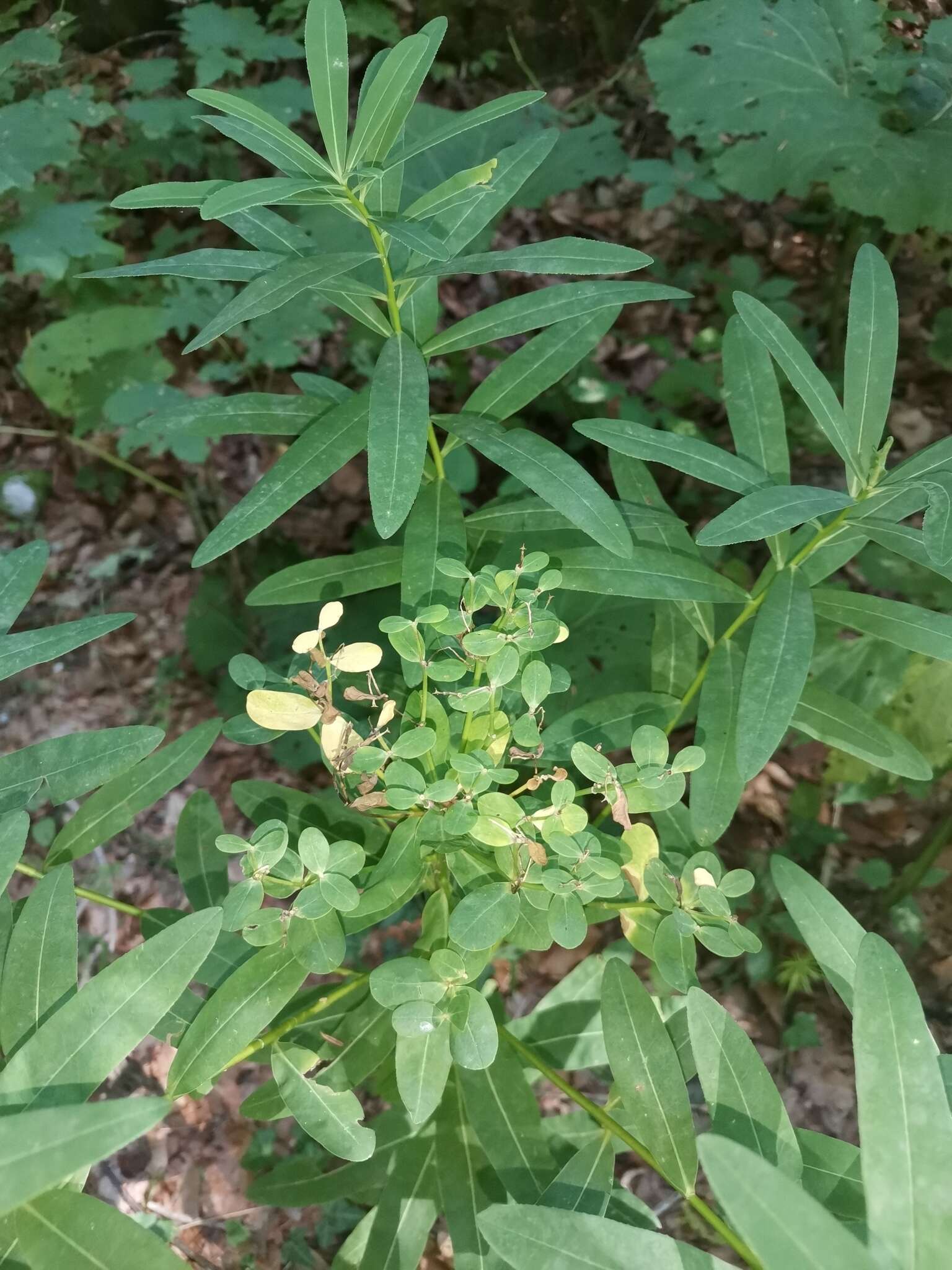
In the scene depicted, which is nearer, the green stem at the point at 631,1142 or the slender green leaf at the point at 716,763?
the green stem at the point at 631,1142

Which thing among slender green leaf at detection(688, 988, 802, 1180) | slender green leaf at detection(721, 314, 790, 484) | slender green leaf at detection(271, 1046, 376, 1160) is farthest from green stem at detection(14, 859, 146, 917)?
slender green leaf at detection(721, 314, 790, 484)

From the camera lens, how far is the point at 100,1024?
84cm

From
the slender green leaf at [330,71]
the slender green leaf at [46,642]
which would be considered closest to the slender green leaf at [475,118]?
the slender green leaf at [330,71]

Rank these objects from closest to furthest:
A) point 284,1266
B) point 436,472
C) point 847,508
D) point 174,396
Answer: point 847,508
point 436,472
point 284,1266
point 174,396

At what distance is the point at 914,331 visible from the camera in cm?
298

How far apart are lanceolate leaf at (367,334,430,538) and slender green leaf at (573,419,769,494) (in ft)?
0.67

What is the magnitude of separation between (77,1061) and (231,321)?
2.51ft

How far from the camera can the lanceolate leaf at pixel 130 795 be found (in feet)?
4.09

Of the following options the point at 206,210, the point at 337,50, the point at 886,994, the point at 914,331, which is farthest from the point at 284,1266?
the point at 914,331

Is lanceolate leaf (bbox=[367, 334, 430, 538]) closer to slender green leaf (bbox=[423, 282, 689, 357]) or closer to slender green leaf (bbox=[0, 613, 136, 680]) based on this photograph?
slender green leaf (bbox=[423, 282, 689, 357])

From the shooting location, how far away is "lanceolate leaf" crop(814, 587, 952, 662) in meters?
1.12

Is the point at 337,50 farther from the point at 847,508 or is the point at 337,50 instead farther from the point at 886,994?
the point at 886,994

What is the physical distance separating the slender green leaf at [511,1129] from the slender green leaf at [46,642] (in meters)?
0.80

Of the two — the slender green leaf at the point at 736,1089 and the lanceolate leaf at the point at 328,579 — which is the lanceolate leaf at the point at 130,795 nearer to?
the lanceolate leaf at the point at 328,579
